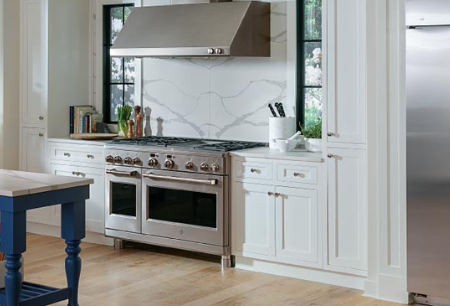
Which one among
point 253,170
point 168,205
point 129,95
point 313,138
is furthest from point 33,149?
point 313,138

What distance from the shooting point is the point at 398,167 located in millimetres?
5051

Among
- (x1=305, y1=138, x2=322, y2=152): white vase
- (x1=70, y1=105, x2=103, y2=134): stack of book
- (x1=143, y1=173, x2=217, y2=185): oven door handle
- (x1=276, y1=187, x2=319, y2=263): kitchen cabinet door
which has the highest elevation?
(x1=70, y1=105, x2=103, y2=134): stack of book

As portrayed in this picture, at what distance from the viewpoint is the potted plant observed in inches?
234

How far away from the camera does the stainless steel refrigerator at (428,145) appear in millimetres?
4789

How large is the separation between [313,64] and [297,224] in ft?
4.44

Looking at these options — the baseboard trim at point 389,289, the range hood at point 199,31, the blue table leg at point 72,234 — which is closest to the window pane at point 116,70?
the range hood at point 199,31

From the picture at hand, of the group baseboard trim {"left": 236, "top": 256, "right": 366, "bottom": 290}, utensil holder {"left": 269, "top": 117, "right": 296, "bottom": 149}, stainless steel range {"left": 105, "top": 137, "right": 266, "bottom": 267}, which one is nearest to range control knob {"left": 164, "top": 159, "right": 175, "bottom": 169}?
stainless steel range {"left": 105, "top": 137, "right": 266, "bottom": 267}

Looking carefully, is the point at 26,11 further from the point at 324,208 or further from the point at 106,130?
the point at 324,208

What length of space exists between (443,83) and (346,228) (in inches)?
49.7

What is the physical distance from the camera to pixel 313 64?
620 centimetres

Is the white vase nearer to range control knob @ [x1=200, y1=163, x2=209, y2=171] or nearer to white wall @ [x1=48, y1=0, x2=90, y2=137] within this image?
range control knob @ [x1=200, y1=163, x2=209, y2=171]

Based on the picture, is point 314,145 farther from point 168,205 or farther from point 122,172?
point 122,172

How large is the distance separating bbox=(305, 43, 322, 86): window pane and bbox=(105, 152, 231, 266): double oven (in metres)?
1.01

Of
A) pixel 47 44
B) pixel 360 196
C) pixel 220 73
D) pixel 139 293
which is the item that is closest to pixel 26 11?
pixel 47 44
